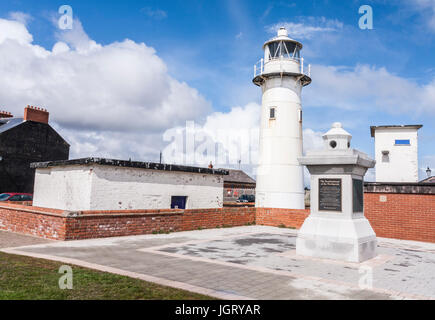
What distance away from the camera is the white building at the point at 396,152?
26.5m

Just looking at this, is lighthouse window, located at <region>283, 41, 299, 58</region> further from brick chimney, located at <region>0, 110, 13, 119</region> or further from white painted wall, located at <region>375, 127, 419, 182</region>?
brick chimney, located at <region>0, 110, 13, 119</region>

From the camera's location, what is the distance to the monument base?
9328 mm

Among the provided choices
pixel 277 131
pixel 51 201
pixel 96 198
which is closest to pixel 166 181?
pixel 96 198

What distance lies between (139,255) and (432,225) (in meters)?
12.7

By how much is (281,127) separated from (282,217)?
6.60 m

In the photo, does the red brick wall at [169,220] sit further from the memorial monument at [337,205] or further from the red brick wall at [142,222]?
the memorial monument at [337,205]

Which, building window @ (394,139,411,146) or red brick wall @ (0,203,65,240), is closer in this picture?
red brick wall @ (0,203,65,240)

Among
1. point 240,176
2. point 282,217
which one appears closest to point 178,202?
point 282,217

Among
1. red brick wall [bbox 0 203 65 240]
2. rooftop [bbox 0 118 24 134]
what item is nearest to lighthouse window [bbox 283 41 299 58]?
red brick wall [bbox 0 203 65 240]

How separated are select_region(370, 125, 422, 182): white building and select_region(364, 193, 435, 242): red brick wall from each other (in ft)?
44.0

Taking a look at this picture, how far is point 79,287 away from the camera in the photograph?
18.1 ft

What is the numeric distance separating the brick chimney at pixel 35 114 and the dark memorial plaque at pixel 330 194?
28853mm
